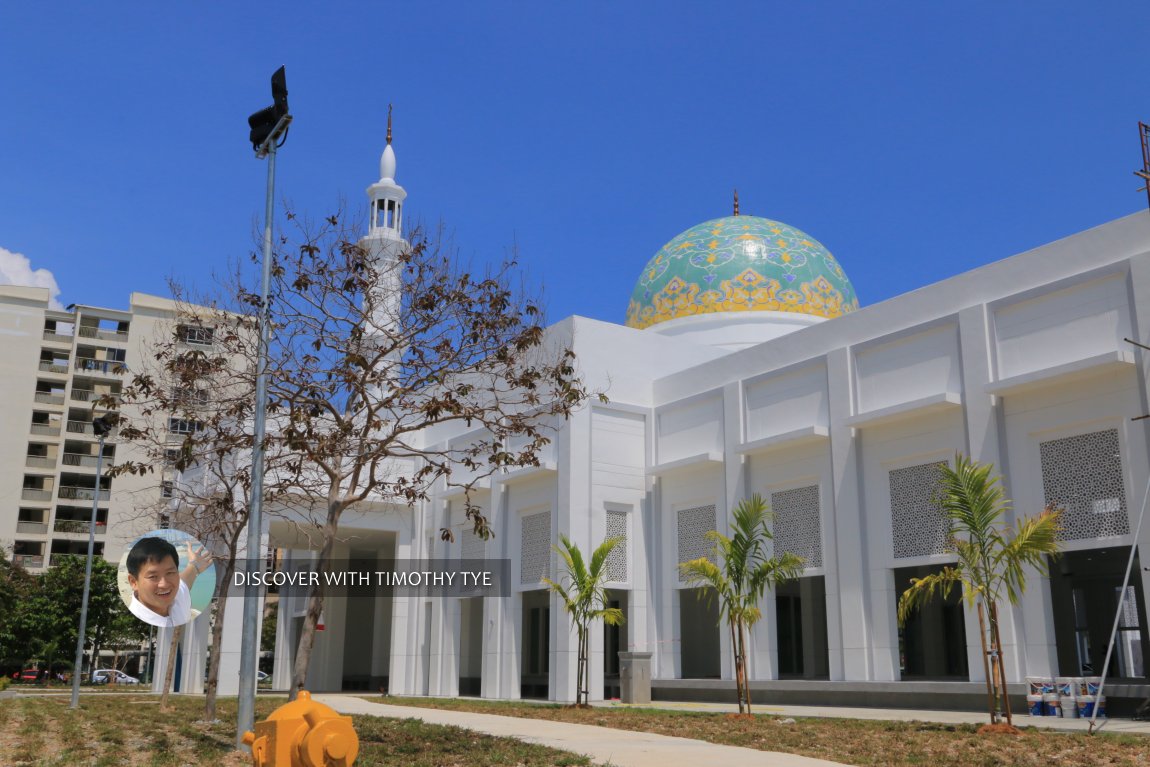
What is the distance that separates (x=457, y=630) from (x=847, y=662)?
43.3 feet

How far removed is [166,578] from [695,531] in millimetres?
14823

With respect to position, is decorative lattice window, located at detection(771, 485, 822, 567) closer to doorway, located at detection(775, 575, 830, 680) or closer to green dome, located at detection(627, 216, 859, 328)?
doorway, located at detection(775, 575, 830, 680)

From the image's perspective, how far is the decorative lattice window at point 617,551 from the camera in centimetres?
2584

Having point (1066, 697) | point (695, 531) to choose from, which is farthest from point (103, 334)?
point (1066, 697)

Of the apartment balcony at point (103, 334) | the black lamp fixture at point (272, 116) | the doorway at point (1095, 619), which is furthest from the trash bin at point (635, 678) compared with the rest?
the apartment balcony at point (103, 334)

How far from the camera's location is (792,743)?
12992 millimetres

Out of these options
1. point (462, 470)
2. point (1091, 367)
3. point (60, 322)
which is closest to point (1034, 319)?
point (1091, 367)

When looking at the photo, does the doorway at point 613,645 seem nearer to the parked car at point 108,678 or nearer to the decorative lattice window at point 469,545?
the decorative lattice window at point 469,545

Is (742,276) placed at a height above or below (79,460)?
above

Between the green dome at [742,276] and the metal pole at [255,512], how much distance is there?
69.2 feet

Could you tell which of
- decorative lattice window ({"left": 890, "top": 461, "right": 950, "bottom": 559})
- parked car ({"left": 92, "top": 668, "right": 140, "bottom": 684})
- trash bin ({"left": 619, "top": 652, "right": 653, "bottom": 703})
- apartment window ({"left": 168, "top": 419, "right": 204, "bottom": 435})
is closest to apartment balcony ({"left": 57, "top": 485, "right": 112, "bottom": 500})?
parked car ({"left": 92, "top": 668, "right": 140, "bottom": 684})

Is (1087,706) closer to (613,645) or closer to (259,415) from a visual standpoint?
(259,415)

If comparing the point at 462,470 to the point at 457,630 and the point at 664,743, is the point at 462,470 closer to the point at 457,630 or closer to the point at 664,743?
the point at 457,630

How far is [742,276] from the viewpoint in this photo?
3247 cm
